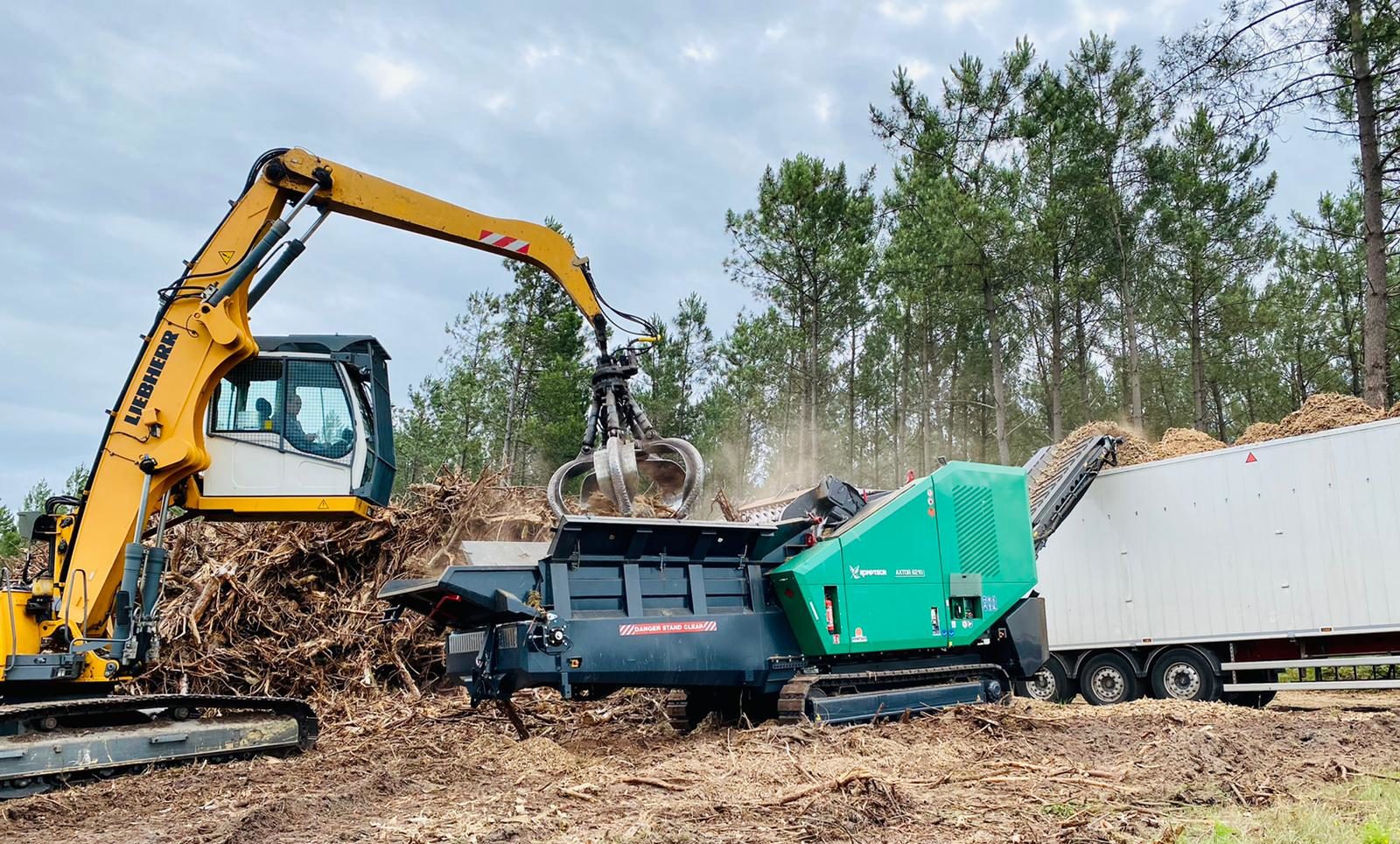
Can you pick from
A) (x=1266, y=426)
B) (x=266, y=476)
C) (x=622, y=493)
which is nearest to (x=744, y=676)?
(x=622, y=493)

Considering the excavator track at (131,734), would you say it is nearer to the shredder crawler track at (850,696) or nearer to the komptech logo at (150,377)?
the komptech logo at (150,377)

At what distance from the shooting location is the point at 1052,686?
46.0ft

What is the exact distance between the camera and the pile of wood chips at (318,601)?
1129 cm

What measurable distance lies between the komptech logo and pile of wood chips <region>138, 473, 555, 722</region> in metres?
4.08

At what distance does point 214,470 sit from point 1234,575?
11.0 metres

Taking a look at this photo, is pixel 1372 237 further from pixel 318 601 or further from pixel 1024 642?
pixel 318 601

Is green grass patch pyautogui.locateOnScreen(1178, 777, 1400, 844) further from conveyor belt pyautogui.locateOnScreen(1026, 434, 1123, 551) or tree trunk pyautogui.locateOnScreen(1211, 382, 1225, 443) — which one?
tree trunk pyautogui.locateOnScreen(1211, 382, 1225, 443)

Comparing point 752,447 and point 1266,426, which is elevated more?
point 752,447

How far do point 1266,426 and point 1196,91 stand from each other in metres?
4.82

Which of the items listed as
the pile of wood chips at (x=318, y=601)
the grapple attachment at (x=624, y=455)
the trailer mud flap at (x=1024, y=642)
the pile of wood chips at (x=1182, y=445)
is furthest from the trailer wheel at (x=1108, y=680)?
the pile of wood chips at (x=318, y=601)

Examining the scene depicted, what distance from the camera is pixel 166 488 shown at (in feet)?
26.7

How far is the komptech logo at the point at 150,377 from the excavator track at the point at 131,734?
6.92ft

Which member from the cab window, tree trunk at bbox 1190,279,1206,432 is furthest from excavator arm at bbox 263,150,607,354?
tree trunk at bbox 1190,279,1206,432

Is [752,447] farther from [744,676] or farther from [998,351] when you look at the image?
[744,676]
